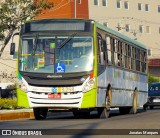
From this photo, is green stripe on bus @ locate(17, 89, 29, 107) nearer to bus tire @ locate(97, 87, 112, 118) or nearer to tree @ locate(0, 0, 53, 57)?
bus tire @ locate(97, 87, 112, 118)

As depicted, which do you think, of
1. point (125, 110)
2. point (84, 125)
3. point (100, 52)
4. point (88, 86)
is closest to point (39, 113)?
point (88, 86)

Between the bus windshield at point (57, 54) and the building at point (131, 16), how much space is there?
195ft

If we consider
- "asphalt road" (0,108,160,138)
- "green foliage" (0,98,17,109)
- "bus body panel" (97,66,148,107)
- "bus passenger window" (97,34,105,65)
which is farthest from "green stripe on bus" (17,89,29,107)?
"green foliage" (0,98,17,109)

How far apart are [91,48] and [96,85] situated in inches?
48.3

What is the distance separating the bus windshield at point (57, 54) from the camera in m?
Answer: 21.2

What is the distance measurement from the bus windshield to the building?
5958 centimetres

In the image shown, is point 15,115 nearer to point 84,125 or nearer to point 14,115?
point 14,115

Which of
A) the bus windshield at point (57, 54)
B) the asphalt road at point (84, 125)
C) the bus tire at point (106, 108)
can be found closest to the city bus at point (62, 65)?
the bus windshield at point (57, 54)

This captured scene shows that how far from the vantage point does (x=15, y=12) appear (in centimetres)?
3241

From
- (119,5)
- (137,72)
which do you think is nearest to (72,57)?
(137,72)

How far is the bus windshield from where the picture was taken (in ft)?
69.7

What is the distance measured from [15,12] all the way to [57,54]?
38.1 feet

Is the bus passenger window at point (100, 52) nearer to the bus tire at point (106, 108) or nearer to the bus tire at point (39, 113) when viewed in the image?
the bus tire at point (106, 108)

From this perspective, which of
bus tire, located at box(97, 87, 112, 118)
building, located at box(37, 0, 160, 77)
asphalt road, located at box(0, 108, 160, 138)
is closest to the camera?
asphalt road, located at box(0, 108, 160, 138)
